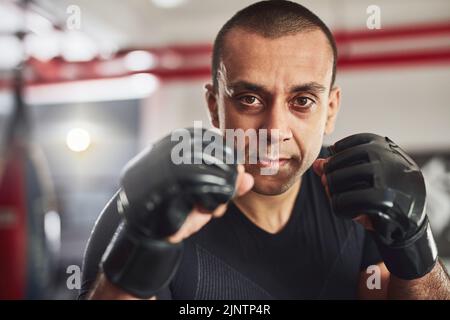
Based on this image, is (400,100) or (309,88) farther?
(400,100)

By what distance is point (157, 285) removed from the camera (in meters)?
0.67

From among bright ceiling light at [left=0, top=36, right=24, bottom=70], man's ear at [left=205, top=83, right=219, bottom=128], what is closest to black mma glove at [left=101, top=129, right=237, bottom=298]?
man's ear at [left=205, top=83, right=219, bottom=128]

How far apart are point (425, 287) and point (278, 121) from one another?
0.35m

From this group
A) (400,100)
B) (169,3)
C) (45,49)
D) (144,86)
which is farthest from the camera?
(144,86)

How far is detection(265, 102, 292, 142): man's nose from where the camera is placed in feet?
2.37

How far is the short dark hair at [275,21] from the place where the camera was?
742 mm

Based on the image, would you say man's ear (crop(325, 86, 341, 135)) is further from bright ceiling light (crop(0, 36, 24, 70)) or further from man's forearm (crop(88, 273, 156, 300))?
bright ceiling light (crop(0, 36, 24, 70))

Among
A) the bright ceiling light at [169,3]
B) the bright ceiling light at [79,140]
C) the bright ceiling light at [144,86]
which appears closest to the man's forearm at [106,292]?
the bright ceiling light at [169,3]

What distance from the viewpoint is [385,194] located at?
2.16ft

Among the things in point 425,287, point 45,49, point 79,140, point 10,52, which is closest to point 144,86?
point 79,140

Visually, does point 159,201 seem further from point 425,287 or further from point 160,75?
point 160,75

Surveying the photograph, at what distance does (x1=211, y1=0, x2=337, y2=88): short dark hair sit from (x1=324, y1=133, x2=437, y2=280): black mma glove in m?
0.15
